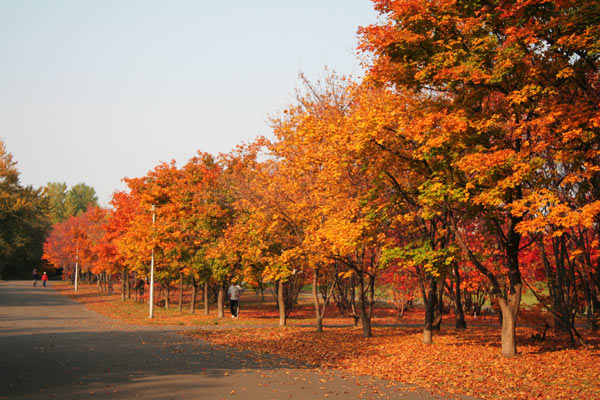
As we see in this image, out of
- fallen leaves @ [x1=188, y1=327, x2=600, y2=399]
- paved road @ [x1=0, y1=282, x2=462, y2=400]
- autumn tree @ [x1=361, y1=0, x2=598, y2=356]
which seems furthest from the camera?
autumn tree @ [x1=361, y1=0, x2=598, y2=356]

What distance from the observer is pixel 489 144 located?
13.2 m

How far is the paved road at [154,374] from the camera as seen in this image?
29.7 ft

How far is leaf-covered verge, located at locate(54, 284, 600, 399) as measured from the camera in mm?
10367

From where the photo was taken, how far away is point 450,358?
548 inches

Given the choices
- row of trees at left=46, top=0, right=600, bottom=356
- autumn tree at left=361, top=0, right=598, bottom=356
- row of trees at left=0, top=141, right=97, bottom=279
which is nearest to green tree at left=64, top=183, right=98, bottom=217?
row of trees at left=0, top=141, right=97, bottom=279

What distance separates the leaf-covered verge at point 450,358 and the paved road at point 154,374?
1216 mm

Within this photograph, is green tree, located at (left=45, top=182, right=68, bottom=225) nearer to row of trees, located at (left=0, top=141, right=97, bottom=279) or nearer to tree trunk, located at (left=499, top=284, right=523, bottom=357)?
row of trees, located at (left=0, top=141, right=97, bottom=279)

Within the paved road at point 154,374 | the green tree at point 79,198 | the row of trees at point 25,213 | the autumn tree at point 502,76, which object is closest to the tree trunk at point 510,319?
the autumn tree at point 502,76

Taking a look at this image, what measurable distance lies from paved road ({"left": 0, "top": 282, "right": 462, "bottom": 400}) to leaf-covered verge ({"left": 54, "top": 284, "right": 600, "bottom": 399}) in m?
1.22

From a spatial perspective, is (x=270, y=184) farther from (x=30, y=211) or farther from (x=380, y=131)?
(x=30, y=211)

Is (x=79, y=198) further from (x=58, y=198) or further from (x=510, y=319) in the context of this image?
(x=510, y=319)

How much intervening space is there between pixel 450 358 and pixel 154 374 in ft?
24.9

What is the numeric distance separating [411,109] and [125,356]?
9.69 m

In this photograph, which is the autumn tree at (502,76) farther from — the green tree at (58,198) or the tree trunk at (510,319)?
the green tree at (58,198)
